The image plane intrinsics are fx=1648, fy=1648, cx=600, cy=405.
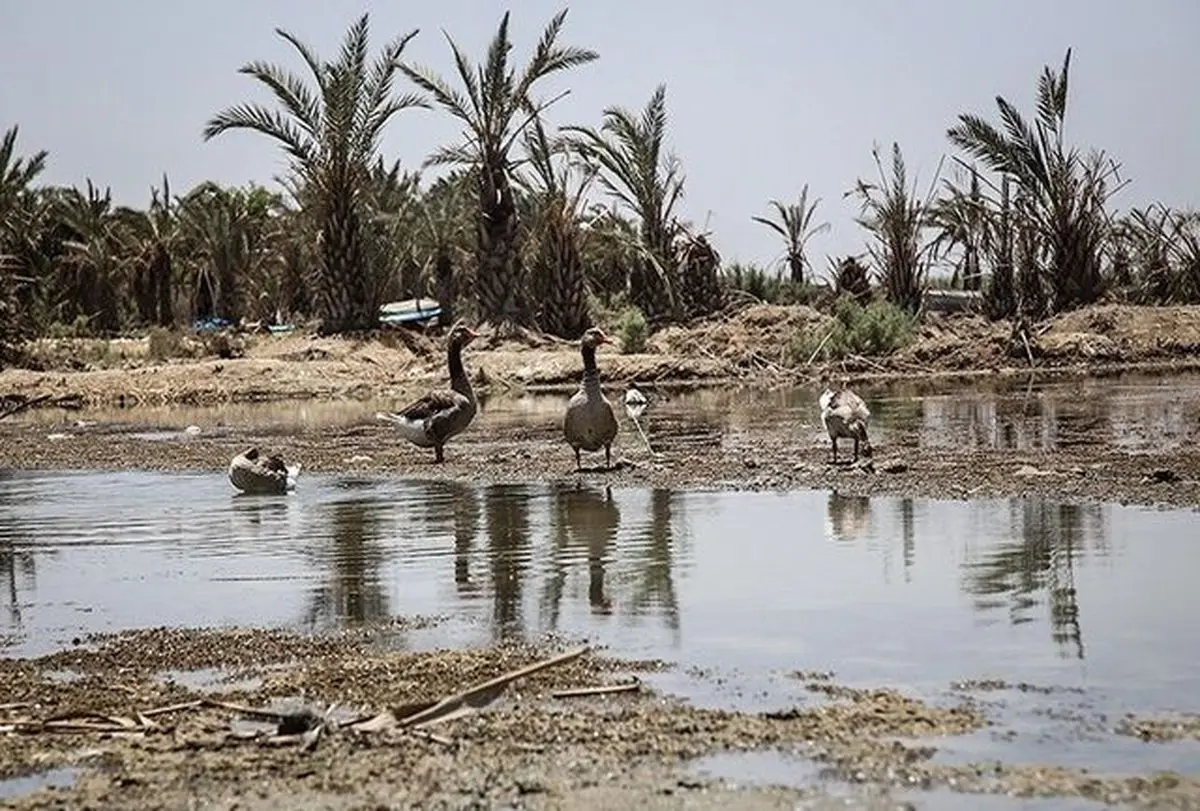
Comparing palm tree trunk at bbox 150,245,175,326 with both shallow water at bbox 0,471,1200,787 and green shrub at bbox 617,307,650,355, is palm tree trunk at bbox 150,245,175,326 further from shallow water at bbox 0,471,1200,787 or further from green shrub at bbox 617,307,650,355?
shallow water at bbox 0,471,1200,787

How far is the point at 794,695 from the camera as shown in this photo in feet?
21.6

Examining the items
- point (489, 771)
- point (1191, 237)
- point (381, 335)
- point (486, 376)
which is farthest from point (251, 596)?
point (1191, 237)

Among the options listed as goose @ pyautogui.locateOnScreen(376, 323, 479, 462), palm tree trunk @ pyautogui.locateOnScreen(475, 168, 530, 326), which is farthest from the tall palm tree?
goose @ pyautogui.locateOnScreen(376, 323, 479, 462)

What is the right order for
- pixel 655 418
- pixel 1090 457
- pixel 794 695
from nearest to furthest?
pixel 794 695 → pixel 1090 457 → pixel 655 418

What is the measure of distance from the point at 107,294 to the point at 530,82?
29.3 m

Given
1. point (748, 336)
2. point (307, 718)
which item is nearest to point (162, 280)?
point (748, 336)

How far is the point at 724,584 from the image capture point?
9.23m

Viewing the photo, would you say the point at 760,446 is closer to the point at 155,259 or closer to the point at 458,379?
the point at 458,379

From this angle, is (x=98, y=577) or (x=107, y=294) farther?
(x=107, y=294)

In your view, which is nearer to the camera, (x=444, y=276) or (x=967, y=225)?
(x=967, y=225)

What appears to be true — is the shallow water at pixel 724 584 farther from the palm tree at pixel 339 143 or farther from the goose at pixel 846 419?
the palm tree at pixel 339 143

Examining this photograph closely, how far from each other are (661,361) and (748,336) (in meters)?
3.86

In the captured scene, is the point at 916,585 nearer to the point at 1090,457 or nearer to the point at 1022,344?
the point at 1090,457

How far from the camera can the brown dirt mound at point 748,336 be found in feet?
114
